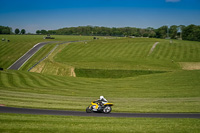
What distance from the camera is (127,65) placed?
7012 cm

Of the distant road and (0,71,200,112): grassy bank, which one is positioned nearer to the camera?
(0,71,200,112): grassy bank

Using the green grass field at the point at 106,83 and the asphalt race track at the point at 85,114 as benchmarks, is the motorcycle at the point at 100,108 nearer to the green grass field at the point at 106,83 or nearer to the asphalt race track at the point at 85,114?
the asphalt race track at the point at 85,114

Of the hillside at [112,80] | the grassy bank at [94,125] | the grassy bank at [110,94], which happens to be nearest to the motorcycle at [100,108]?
the grassy bank at [110,94]

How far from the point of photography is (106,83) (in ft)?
165

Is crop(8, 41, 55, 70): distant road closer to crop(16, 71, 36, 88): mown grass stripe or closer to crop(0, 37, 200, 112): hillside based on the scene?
crop(0, 37, 200, 112): hillside

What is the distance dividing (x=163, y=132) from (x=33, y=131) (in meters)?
9.09

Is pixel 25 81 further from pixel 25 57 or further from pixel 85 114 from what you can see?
pixel 25 57

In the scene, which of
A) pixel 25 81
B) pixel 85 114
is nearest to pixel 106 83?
pixel 25 81

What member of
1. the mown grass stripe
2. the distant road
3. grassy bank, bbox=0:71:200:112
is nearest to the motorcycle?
grassy bank, bbox=0:71:200:112

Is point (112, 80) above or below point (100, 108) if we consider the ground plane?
below

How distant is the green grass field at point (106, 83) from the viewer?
1883 centimetres

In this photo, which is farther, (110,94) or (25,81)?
(25,81)

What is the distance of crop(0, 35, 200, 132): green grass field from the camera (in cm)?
1883

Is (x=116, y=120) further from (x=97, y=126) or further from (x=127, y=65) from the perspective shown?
(x=127, y=65)
